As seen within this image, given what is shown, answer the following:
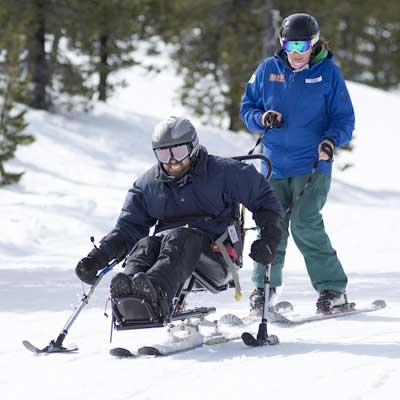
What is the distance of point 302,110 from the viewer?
7133 mm

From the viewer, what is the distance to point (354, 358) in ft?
17.3

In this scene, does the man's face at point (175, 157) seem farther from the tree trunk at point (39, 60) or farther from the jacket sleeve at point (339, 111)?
the tree trunk at point (39, 60)

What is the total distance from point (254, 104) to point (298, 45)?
649 millimetres

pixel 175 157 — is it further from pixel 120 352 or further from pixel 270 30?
pixel 270 30

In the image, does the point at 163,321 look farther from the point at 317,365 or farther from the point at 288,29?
the point at 288,29

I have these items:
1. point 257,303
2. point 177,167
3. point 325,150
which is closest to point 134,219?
point 177,167

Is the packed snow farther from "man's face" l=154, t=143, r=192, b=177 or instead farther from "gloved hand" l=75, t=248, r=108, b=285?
"man's face" l=154, t=143, r=192, b=177

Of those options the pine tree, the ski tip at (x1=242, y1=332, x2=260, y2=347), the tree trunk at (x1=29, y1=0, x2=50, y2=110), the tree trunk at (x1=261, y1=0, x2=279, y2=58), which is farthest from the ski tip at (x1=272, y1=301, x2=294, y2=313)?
the tree trunk at (x1=29, y1=0, x2=50, y2=110)

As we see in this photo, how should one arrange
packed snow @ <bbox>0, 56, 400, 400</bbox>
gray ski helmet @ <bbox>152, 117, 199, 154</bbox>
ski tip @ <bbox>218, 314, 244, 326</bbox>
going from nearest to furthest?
packed snow @ <bbox>0, 56, 400, 400</bbox>
gray ski helmet @ <bbox>152, 117, 199, 154</bbox>
ski tip @ <bbox>218, 314, 244, 326</bbox>

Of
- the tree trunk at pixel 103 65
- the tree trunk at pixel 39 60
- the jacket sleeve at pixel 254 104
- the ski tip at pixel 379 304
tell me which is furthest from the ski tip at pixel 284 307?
the tree trunk at pixel 103 65

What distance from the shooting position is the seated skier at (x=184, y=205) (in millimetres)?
5828

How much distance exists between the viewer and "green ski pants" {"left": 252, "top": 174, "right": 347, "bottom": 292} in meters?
7.09

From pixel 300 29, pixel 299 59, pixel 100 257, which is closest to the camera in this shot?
pixel 100 257

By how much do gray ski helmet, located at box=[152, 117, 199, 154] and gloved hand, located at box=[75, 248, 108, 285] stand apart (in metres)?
0.72
